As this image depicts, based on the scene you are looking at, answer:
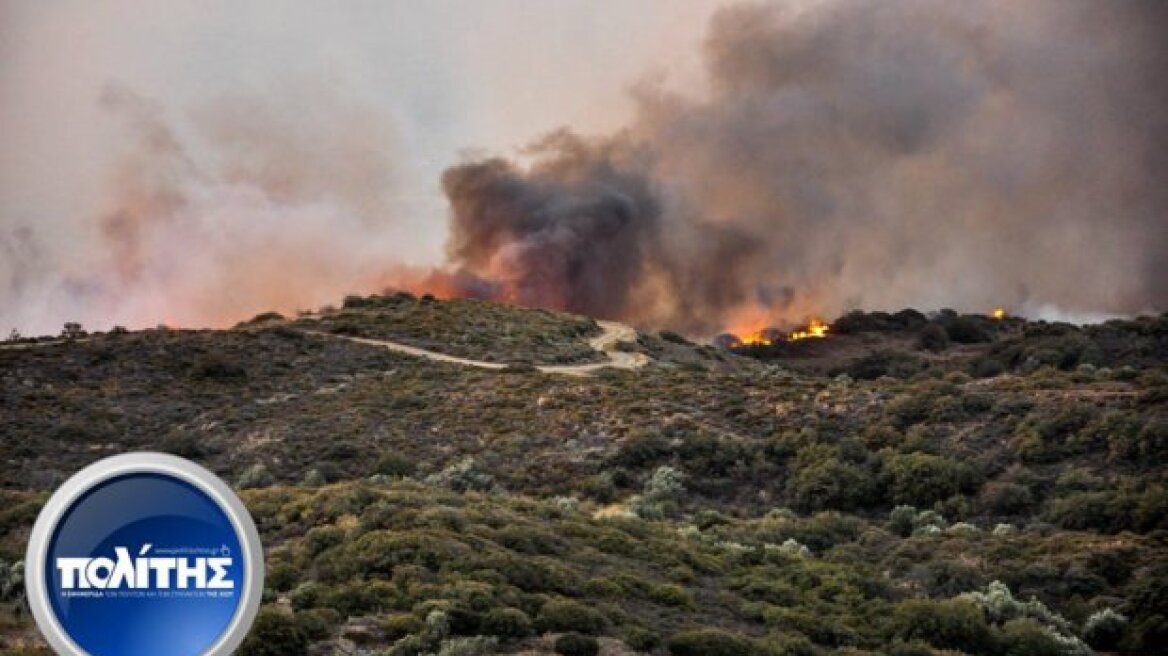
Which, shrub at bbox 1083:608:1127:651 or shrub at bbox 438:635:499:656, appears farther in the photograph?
shrub at bbox 1083:608:1127:651

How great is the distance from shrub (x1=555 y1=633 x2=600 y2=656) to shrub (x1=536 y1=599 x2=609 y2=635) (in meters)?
0.80

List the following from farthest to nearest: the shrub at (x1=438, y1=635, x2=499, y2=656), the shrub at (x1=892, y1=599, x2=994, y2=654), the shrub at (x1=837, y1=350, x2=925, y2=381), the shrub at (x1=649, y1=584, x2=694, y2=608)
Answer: the shrub at (x1=837, y1=350, x2=925, y2=381), the shrub at (x1=649, y1=584, x2=694, y2=608), the shrub at (x1=892, y1=599, x2=994, y2=654), the shrub at (x1=438, y1=635, x2=499, y2=656)

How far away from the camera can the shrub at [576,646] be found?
16.6 meters

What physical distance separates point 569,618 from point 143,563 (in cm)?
879

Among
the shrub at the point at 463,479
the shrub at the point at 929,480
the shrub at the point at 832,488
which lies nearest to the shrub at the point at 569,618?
the shrub at the point at 463,479

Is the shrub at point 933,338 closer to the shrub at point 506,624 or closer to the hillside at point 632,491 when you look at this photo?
the hillside at point 632,491

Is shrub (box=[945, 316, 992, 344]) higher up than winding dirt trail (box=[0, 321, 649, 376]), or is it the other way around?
shrub (box=[945, 316, 992, 344])

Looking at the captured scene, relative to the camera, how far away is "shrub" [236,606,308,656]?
15.3 m

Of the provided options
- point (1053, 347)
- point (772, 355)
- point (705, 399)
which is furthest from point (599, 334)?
point (705, 399)

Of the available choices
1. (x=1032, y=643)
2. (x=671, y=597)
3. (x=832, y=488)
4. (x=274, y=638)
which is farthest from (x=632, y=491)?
(x=274, y=638)

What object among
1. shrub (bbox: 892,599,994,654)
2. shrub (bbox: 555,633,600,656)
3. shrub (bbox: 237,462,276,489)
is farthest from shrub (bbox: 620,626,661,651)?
shrub (bbox: 237,462,276,489)

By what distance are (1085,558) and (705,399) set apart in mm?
23108

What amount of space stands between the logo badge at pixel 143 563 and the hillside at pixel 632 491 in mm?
5147

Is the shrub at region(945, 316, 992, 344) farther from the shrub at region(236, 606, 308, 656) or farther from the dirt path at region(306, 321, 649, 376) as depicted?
the shrub at region(236, 606, 308, 656)
